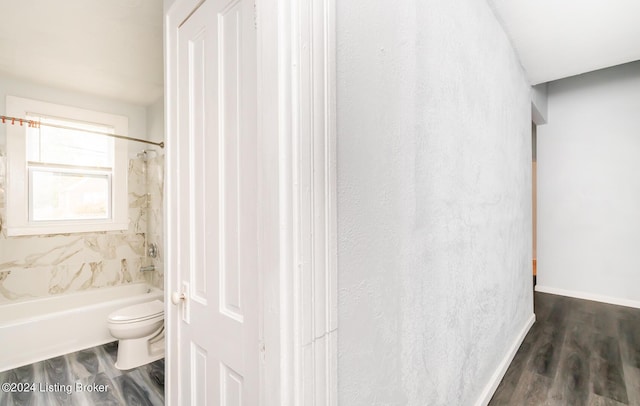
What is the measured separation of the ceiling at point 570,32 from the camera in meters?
1.70

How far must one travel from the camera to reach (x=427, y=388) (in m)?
1.11

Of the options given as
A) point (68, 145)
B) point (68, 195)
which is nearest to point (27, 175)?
point (68, 195)

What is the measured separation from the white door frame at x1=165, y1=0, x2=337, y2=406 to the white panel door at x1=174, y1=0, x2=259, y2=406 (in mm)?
218

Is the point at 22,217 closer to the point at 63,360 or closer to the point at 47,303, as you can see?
the point at 47,303

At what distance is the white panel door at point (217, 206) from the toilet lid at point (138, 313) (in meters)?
1.35

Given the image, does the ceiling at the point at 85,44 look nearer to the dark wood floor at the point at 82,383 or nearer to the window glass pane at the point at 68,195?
the window glass pane at the point at 68,195

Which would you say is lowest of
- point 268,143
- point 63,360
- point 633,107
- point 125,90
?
point 63,360

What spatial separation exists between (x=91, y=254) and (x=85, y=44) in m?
2.06

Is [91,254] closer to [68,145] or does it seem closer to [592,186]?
[68,145]

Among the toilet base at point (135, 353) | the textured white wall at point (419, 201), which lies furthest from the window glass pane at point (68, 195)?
the textured white wall at point (419, 201)

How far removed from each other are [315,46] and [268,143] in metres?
0.25

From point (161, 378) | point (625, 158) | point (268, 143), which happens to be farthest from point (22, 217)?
point (625, 158)

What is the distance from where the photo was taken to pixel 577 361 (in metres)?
2.13

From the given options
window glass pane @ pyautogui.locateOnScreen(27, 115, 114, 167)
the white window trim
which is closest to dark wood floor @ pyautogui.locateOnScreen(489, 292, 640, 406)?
the white window trim
